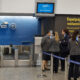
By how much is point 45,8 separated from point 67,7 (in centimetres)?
110

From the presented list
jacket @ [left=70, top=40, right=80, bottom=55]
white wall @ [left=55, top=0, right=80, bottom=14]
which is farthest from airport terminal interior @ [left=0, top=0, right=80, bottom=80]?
jacket @ [left=70, top=40, right=80, bottom=55]

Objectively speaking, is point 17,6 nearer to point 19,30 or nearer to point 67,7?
point 67,7

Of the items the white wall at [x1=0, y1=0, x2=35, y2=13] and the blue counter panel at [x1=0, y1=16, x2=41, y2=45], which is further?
the blue counter panel at [x1=0, y1=16, x2=41, y2=45]

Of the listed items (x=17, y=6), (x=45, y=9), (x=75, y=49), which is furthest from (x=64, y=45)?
(x=17, y=6)

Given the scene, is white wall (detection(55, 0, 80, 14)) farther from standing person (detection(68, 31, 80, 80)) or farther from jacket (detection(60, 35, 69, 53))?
standing person (detection(68, 31, 80, 80))

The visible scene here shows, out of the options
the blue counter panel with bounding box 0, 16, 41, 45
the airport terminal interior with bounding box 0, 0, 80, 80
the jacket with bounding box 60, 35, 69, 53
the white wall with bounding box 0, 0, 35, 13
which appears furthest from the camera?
the blue counter panel with bounding box 0, 16, 41, 45

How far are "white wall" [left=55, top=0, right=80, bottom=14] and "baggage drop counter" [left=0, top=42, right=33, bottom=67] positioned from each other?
2406 millimetres

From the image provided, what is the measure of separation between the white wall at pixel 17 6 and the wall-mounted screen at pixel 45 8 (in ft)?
1.45

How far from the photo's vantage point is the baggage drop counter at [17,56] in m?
→ 10.8

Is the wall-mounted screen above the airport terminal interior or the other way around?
above

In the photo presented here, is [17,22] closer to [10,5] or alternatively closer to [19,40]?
[19,40]

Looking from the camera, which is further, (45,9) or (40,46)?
(40,46)

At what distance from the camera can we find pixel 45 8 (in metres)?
9.73

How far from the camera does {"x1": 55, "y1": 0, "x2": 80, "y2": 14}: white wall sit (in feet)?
32.6
